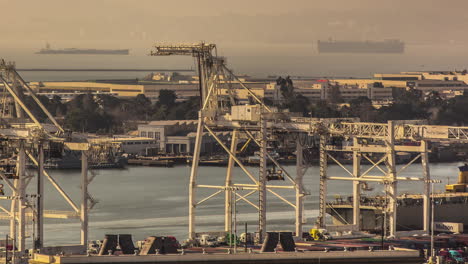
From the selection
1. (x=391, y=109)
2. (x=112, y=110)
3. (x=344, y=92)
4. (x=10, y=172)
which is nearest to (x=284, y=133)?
(x=10, y=172)

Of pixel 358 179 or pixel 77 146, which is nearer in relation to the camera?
pixel 77 146

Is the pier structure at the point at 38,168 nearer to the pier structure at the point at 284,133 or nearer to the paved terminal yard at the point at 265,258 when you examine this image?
the pier structure at the point at 284,133

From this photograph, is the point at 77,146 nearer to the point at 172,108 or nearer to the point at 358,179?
the point at 358,179

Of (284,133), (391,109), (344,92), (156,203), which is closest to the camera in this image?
(284,133)

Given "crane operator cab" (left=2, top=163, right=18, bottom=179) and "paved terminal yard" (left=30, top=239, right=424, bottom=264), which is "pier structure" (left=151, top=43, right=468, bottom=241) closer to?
"crane operator cab" (left=2, top=163, right=18, bottom=179)

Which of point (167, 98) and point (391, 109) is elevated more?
point (167, 98)

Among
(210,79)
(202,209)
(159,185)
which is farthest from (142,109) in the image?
(210,79)

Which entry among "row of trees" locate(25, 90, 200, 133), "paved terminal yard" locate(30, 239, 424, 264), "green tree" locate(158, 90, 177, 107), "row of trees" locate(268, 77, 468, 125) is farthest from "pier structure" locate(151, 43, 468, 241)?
"green tree" locate(158, 90, 177, 107)

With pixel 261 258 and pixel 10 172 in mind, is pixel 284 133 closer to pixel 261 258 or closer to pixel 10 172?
pixel 10 172

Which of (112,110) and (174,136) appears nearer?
(174,136)
